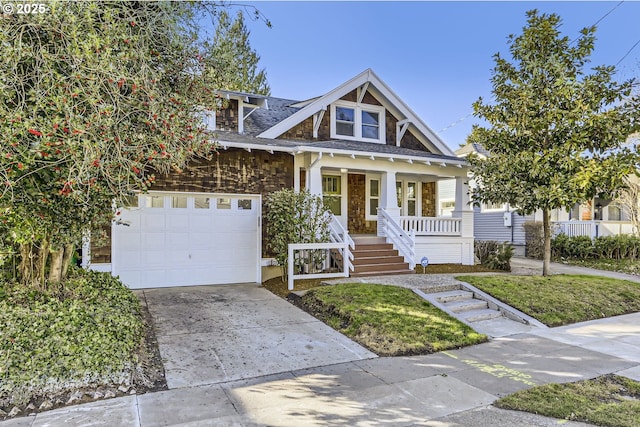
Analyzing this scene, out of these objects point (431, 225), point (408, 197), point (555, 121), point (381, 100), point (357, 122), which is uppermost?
point (381, 100)

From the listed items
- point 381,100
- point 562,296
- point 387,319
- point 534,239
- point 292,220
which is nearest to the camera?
point 387,319

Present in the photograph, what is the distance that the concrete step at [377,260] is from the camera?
427 inches

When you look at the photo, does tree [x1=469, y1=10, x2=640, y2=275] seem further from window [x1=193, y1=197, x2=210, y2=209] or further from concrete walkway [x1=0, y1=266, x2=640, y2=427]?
window [x1=193, y1=197, x2=210, y2=209]

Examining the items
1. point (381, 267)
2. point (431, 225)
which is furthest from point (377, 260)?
point (431, 225)

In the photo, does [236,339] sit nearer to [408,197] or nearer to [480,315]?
[480,315]

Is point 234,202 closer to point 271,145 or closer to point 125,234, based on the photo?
point 271,145

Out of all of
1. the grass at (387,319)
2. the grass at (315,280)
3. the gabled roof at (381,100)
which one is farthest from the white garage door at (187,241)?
the grass at (387,319)

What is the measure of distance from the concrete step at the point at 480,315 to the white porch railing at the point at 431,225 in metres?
4.54

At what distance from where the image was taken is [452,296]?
851 centimetres

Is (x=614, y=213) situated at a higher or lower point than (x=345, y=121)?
lower

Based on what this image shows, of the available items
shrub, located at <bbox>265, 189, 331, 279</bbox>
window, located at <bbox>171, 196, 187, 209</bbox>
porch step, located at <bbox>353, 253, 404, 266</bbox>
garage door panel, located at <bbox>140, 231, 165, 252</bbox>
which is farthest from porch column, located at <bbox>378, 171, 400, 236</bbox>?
garage door panel, located at <bbox>140, 231, 165, 252</bbox>

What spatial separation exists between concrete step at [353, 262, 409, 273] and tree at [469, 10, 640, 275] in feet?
11.1

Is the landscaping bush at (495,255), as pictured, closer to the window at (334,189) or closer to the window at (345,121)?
the window at (334,189)

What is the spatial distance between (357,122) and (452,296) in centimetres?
678
